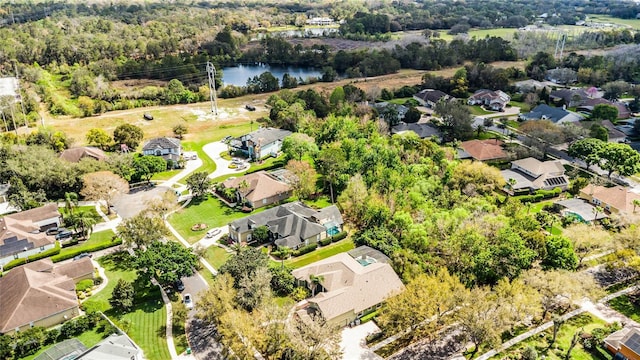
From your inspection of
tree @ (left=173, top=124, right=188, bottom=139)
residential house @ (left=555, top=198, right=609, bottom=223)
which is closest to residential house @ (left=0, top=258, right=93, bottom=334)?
tree @ (left=173, top=124, right=188, bottom=139)

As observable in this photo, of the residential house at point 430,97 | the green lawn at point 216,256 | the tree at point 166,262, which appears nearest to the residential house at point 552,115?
the residential house at point 430,97

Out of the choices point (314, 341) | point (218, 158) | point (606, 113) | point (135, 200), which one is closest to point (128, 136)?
point (218, 158)

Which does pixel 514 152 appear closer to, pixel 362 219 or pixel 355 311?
pixel 362 219

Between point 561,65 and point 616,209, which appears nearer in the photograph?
point 616,209

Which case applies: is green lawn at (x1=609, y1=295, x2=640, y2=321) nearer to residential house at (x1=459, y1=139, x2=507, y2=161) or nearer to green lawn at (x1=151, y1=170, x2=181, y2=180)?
residential house at (x1=459, y1=139, x2=507, y2=161)

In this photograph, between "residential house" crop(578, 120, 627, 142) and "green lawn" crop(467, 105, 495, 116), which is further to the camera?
"green lawn" crop(467, 105, 495, 116)

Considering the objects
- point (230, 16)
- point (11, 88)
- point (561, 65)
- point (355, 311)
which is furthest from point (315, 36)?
point (355, 311)

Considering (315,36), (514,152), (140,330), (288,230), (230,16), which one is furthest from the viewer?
(230,16)
